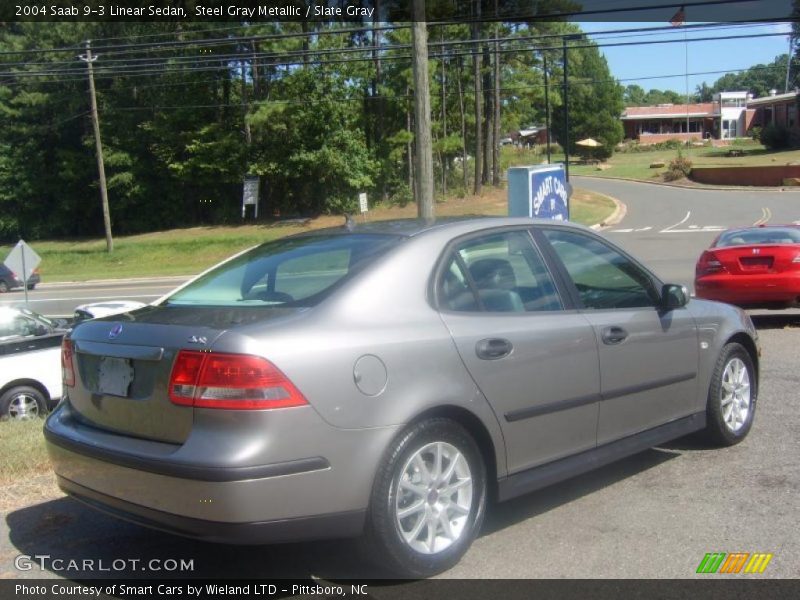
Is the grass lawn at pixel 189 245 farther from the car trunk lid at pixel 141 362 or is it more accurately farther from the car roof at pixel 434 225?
the car trunk lid at pixel 141 362

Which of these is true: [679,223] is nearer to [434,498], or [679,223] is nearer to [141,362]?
[434,498]

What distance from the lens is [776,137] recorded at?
72188 mm

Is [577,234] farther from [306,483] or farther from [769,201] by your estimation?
[769,201]

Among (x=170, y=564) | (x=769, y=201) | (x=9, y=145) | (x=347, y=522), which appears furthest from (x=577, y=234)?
(x=9, y=145)

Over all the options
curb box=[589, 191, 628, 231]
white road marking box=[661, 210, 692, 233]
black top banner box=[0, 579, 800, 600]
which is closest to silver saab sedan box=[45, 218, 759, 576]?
black top banner box=[0, 579, 800, 600]


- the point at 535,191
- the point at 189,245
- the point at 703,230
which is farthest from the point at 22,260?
the point at 703,230

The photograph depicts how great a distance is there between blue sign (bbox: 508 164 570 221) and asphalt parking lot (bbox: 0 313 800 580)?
12459mm

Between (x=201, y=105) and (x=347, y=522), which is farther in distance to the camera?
(x=201, y=105)

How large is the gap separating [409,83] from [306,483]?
153 ft

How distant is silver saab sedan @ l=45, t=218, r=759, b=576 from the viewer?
3488mm

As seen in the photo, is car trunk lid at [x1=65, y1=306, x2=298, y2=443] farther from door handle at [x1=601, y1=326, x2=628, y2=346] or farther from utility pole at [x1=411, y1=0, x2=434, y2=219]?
utility pole at [x1=411, y1=0, x2=434, y2=219]

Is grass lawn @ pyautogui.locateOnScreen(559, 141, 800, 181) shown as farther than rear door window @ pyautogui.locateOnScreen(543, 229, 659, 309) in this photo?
Yes

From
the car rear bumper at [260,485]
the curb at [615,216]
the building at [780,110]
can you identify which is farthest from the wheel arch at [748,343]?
the building at [780,110]

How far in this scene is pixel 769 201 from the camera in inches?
1767
